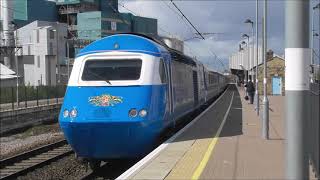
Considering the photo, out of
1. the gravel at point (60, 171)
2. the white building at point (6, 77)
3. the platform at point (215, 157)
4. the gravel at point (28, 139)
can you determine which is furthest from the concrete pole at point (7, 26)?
the platform at point (215, 157)

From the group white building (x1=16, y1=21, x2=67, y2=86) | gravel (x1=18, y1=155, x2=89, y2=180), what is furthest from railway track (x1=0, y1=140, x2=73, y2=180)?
white building (x1=16, y1=21, x2=67, y2=86)

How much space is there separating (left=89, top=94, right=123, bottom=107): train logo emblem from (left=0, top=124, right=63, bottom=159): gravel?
30.0 ft

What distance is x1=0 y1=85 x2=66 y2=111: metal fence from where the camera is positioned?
4414cm

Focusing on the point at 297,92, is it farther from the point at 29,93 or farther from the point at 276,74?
the point at 276,74

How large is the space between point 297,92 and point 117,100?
7582 mm

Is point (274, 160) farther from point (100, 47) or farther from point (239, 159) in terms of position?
point (100, 47)

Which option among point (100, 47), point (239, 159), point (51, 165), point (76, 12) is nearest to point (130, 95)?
point (100, 47)

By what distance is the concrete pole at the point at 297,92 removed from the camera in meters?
5.18

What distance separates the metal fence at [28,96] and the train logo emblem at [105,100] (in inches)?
1136

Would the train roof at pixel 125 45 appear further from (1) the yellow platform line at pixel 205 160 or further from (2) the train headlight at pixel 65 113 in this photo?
(1) the yellow platform line at pixel 205 160

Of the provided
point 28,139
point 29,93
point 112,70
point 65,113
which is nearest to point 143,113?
point 112,70

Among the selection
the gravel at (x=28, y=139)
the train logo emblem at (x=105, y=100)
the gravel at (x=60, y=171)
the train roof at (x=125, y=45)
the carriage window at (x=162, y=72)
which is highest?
the train roof at (x=125, y=45)

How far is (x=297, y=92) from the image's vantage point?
5.34 meters

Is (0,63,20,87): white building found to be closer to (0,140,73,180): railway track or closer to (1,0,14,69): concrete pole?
(1,0,14,69): concrete pole
